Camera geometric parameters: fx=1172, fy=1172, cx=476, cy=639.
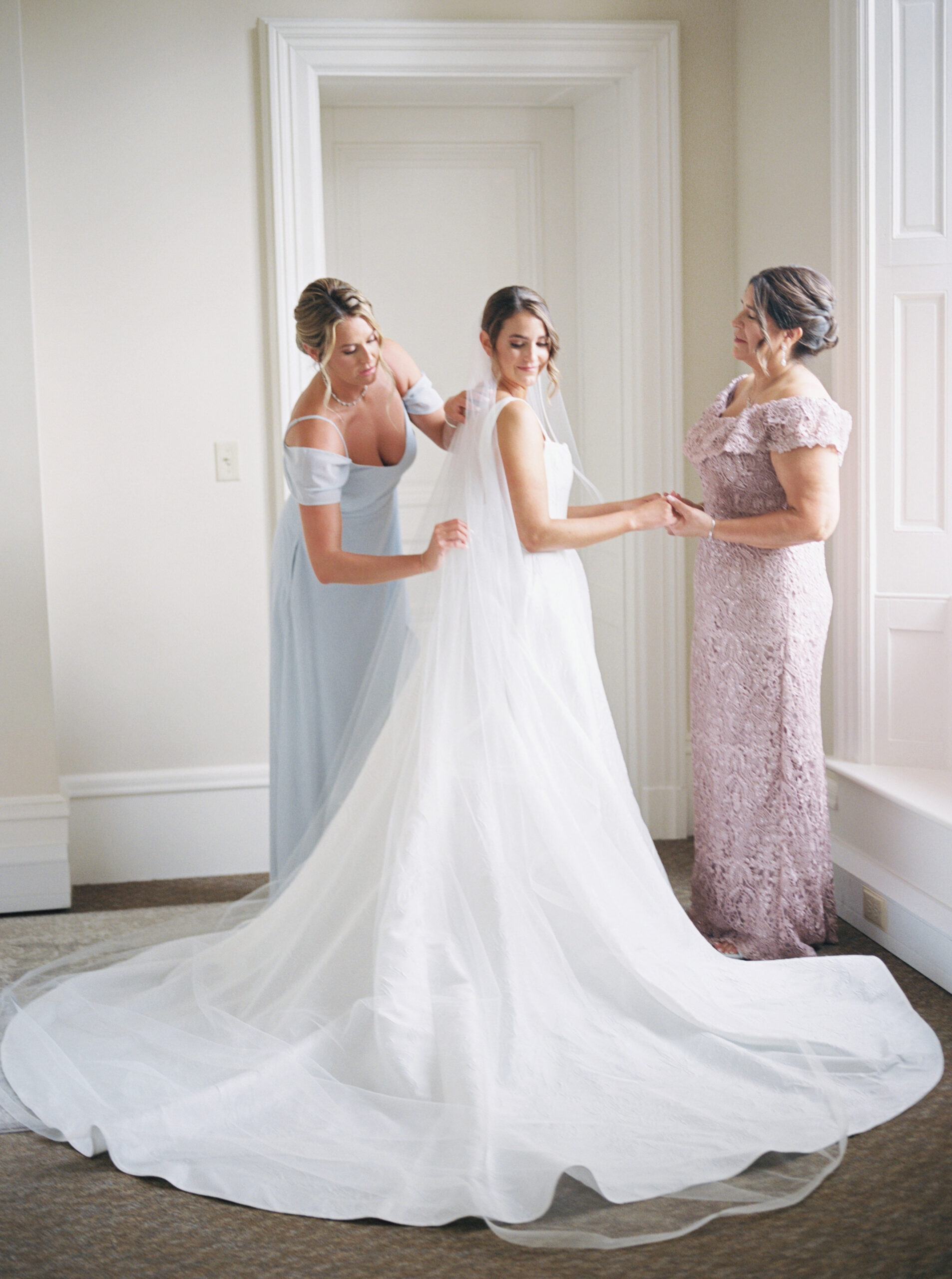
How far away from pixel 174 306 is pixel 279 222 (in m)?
0.43

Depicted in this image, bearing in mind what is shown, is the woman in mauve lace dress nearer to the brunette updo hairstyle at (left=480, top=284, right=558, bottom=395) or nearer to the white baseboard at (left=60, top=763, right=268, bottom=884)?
the brunette updo hairstyle at (left=480, top=284, right=558, bottom=395)

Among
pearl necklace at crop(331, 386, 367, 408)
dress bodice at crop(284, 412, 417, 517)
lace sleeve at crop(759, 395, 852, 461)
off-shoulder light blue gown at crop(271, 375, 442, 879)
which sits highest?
pearl necklace at crop(331, 386, 367, 408)

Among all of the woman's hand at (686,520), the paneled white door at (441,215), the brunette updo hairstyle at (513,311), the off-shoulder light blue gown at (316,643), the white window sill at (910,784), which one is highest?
the paneled white door at (441,215)

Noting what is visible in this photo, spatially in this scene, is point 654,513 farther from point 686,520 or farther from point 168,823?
point 168,823

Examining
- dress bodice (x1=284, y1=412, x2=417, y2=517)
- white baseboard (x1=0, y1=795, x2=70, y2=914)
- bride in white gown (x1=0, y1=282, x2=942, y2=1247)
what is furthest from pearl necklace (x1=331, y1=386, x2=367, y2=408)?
white baseboard (x1=0, y1=795, x2=70, y2=914)

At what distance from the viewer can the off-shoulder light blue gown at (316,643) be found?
302cm

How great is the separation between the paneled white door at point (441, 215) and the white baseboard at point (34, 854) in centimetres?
160

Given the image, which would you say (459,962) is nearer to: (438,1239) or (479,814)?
(479,814)

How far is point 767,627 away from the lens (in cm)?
295

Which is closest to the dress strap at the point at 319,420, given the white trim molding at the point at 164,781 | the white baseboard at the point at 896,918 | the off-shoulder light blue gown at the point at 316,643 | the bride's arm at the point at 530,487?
the off-shoulder light blue gown at the point at 316,643

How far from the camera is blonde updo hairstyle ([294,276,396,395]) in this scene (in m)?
2.67

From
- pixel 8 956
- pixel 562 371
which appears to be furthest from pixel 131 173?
pixel 8 956

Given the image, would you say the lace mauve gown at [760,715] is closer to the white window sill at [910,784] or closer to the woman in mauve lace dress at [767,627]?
the woman in mauve lace dress at [767,627]

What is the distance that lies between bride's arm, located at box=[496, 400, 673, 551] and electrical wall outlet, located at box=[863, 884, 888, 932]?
1.27 meters
